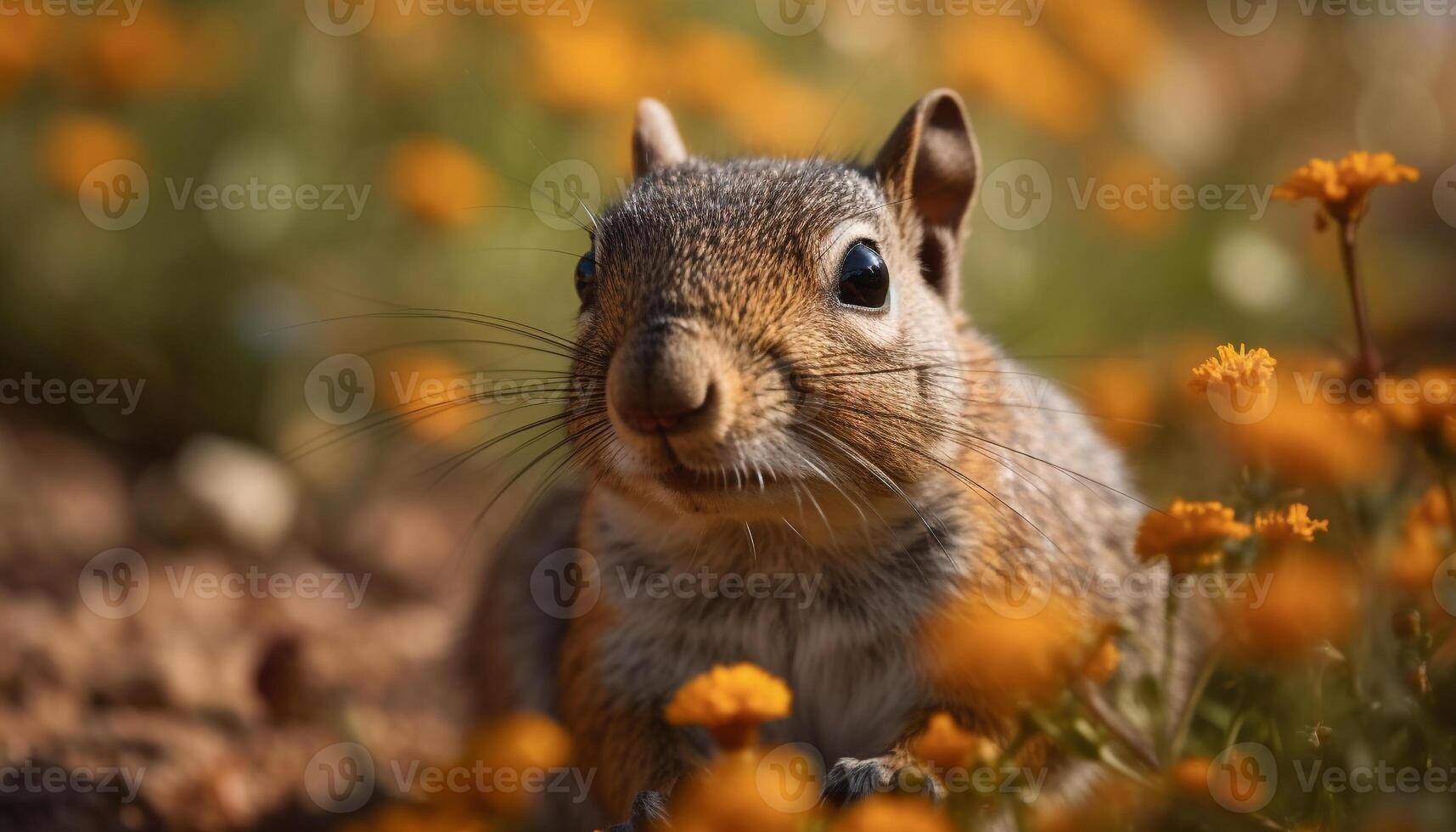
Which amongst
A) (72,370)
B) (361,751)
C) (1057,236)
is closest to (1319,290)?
(1057,236)

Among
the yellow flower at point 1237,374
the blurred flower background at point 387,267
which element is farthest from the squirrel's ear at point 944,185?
the yellow flower at point 1237,374

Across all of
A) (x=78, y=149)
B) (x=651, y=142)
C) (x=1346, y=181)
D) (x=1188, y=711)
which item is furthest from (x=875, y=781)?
(x=78, y=149)

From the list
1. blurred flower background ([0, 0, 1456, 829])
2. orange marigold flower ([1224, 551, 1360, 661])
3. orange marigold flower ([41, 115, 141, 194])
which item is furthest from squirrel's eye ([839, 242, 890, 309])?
orange marigold flower ([41, 115, 141, 194])

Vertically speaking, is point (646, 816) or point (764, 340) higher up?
point (764, 340)

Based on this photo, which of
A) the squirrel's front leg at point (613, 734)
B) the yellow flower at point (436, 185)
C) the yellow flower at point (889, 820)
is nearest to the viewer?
the yellow flower at point (889, 820)

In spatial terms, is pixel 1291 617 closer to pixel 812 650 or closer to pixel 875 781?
pixel 875 781

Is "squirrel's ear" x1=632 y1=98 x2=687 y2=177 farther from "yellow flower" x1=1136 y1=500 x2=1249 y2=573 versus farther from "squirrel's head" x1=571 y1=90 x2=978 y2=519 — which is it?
"yellow flower" x1=1136 y1=500 x2=1249 y2=573

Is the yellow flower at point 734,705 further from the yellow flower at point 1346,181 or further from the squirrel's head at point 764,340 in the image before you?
the yellow flower at point 1346,181
